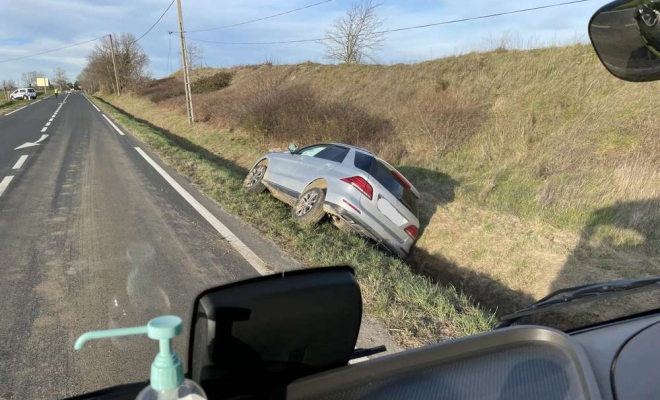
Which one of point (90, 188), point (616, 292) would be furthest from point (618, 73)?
A: point (90, 188)

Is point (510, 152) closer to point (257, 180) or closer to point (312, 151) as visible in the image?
point (312, 151)

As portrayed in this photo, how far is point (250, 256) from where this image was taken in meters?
5.31

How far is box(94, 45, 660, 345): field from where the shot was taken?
5.92 metres

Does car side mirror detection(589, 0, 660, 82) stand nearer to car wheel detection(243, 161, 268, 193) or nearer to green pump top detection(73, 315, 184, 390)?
green pump top detection(73, 315, 184, 390)

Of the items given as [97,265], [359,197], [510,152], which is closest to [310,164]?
[359,197]

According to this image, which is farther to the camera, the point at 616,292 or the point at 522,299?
the point at 522,299

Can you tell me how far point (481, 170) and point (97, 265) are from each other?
9.15 m

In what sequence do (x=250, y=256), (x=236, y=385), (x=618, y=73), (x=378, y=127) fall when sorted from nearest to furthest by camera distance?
(x=236, y=385)
(x=618, y=73)
(x=250, y=256)
(x=378, y=127)

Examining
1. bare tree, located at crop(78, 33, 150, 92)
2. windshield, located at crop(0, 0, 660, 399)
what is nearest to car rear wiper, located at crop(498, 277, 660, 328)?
windshield, located at crop(0, 0, 660, 399)

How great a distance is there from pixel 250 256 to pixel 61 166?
8168mm

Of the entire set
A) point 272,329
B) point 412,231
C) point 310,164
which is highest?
point 272,329

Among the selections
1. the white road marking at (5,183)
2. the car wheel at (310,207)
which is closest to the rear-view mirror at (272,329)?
the car wheel at (310,207)

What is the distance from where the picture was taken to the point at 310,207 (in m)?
6.88

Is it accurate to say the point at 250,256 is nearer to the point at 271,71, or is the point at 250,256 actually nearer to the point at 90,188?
the point at 90,188
